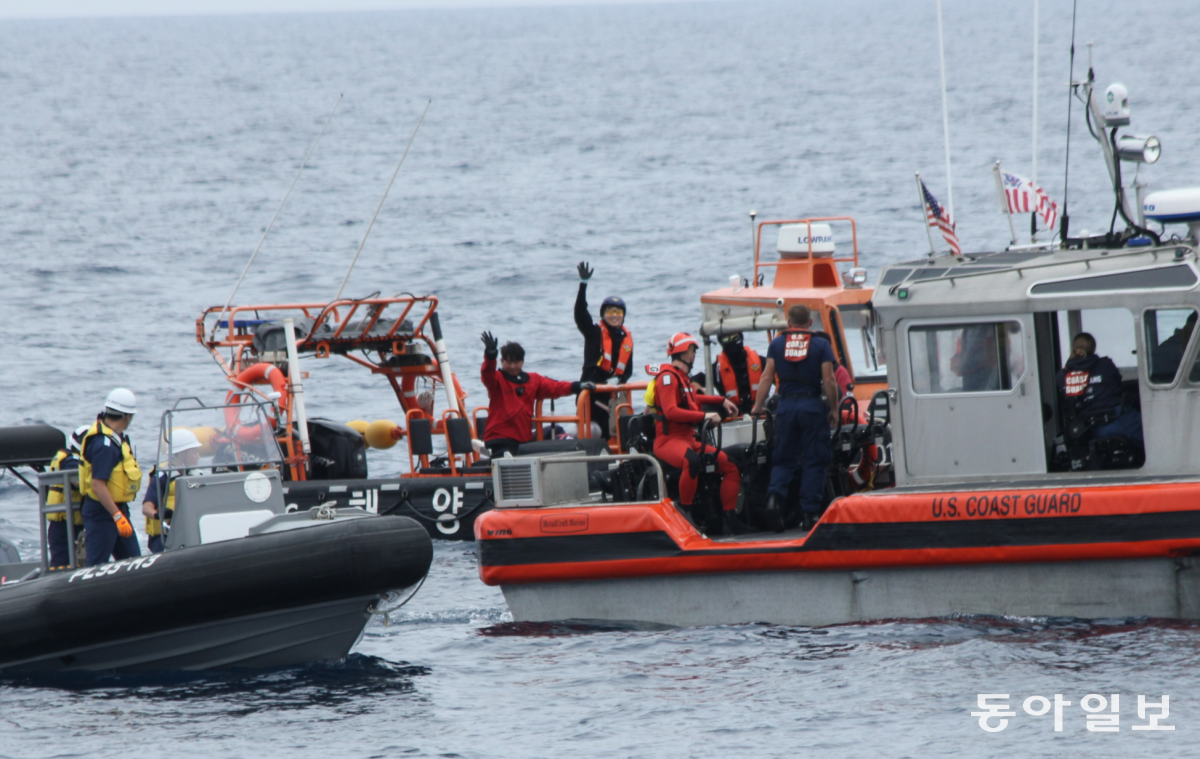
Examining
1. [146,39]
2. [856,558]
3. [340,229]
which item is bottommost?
[856,558]

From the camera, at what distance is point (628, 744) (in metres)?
6.83

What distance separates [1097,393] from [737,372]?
2.81 metres

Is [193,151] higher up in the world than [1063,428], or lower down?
higher up

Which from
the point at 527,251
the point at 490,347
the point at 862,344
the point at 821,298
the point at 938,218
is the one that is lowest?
the point at 862,344

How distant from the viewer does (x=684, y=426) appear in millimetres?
9180

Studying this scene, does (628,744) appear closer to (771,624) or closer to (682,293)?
(771,624)

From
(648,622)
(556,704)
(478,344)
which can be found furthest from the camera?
(478,344)

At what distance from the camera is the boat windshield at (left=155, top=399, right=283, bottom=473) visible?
8.61m

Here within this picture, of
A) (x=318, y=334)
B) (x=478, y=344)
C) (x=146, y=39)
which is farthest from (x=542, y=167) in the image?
(x=146, y=39)

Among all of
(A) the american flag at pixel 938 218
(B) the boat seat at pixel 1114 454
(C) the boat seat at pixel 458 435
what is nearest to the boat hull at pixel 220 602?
(B) the boat seat at pixel 1114 454

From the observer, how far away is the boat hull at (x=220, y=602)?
7.96m

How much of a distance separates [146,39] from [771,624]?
5862 inches

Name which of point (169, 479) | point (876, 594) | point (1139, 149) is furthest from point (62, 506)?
point (1139, 149)

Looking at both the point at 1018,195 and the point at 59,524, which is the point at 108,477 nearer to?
the point at 59,524
